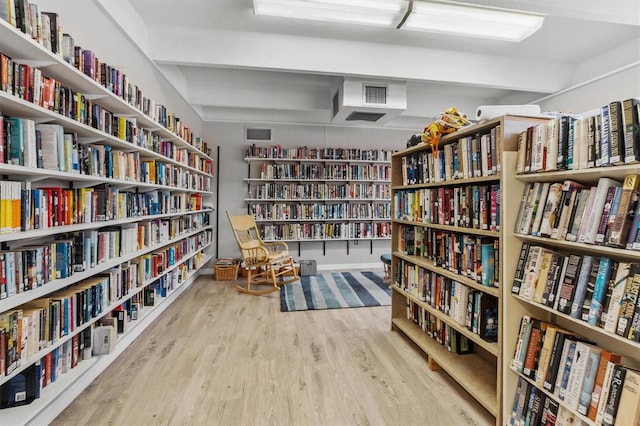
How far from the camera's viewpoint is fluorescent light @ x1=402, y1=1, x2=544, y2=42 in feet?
7.93

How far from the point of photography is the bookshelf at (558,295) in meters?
1.15

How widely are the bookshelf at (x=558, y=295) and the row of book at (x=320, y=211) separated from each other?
3875mm

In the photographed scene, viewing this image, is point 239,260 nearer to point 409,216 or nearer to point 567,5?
point 409,216

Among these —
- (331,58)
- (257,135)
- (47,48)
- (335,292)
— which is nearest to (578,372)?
(47,48)

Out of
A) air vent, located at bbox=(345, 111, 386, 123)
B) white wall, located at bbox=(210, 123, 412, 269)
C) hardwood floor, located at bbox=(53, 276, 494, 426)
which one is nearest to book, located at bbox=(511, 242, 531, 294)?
hardwood floor, located at bbox=(53, 276, 494, 426)

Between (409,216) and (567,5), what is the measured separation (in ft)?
6.67

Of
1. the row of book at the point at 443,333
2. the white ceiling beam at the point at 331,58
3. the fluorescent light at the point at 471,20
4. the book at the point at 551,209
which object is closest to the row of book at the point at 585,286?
the book at the point at 551,209

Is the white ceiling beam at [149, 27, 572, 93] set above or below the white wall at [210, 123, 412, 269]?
above

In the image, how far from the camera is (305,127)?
545cm

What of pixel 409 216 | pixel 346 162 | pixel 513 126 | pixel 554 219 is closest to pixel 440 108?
pixel 346 162

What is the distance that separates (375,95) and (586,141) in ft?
9.92

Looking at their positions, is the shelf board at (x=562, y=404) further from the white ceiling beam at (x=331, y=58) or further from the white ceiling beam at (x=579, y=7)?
the white ceiling beam at (x=331, y=58)

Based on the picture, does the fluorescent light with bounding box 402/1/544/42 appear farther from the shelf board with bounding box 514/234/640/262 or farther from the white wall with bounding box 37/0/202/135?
the white wall with bounding box 37/0/202/135

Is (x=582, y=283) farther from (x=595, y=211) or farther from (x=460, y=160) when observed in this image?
(x=460, y=160)
